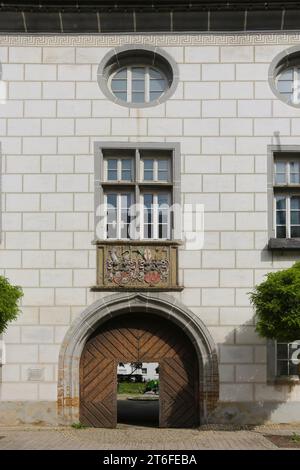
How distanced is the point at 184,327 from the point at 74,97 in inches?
238

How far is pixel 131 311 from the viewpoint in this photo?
17.7 m

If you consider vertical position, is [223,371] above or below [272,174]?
below

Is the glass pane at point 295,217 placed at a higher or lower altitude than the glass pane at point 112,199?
lower

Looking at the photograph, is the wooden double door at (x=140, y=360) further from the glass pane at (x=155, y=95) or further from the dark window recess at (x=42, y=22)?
the dark window recess at (x=42, y=22)

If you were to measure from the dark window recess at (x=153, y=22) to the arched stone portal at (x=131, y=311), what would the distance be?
6.47 m

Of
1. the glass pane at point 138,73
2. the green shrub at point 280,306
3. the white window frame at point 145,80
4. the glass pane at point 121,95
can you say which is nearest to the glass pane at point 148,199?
the white window frame at point 145,80

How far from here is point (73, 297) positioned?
57.5 ft

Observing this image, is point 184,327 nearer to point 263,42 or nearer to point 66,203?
point 66,203

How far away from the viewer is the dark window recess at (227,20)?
18312 millimetres

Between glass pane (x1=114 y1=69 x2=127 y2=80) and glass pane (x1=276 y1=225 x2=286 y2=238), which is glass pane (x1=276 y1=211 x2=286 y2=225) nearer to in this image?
glass pane (x1=276 y1=225 x2=286 y2=238)

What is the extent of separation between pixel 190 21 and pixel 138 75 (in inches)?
70.8

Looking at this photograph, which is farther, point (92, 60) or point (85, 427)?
point (92, 60)

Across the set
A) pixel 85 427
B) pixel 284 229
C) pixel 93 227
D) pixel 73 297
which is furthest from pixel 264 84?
pixel 85 427

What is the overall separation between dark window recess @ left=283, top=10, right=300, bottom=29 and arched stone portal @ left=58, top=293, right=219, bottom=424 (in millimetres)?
7212
